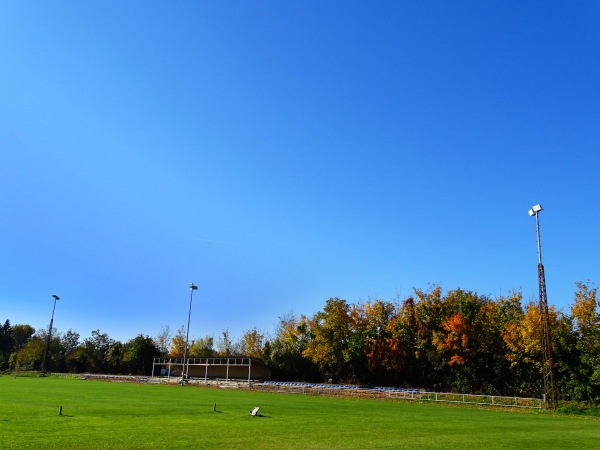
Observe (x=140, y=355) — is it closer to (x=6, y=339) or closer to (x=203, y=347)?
(x=203, y=347)

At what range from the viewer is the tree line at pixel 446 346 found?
39750 millimetres

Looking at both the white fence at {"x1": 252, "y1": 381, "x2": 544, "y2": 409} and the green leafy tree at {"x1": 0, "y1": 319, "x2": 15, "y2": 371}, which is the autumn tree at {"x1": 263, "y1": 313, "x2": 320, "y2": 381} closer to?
the white fence at {"x1": 252, "y1": 381, "x2": 544, "y2": 409}

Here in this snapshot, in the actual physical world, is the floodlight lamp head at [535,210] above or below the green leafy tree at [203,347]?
above

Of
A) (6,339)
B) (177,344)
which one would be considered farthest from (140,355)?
(6,339)

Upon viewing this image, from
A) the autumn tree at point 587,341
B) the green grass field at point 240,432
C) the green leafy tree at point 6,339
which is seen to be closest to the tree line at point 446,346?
the autumn tree at point 587,341

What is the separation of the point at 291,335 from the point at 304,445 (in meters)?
59.4

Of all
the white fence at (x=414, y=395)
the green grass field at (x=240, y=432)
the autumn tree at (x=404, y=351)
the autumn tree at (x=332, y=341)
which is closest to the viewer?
the green grass field at (x=240, y=432)

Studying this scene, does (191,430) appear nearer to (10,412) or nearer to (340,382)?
(10,412)

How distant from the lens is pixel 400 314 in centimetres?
5856

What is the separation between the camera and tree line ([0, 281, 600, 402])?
130 feet

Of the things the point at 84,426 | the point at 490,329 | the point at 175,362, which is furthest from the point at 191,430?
the point at 175,362

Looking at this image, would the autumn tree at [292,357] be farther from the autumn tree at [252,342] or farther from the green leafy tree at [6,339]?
the green leafy tree at [6,339]

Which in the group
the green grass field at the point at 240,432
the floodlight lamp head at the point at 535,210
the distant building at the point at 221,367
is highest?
the floodlight lamp head at the point at 535,210

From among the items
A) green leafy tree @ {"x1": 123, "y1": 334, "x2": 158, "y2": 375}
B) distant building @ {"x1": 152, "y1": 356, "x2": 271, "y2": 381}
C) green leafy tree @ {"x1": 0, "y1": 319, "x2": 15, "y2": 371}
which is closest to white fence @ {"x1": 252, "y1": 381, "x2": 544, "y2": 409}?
distant building @ {"x1": 152, "y1": 356, "x2": 271, "y2": 381}
